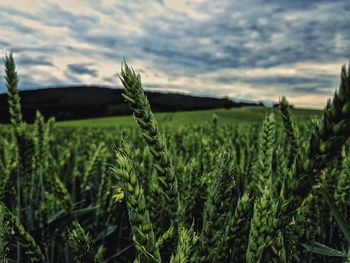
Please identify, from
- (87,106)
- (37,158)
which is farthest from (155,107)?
(37,158)

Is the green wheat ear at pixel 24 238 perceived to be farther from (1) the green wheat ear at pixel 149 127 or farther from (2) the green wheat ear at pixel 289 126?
(2) the green wheat ear at pixel 289 126

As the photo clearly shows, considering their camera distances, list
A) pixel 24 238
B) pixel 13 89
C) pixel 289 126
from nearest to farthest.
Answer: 1. pixel 24 238
2. pixel 289 126
3. pixel 13 89

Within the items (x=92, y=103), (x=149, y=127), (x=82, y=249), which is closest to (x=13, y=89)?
(x=82, y=249)

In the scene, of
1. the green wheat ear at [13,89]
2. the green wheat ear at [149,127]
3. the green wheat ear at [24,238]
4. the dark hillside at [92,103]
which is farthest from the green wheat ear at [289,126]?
the dark hillside at [92,103]

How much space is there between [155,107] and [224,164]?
47281mm

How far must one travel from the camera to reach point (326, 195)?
649 mm

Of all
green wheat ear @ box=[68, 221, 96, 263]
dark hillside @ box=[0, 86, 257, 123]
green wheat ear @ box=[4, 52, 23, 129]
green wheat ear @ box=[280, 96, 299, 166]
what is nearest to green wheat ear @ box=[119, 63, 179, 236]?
green wheat ear @ box=[68, 221, 96, 263]

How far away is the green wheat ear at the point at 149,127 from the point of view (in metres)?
0.78

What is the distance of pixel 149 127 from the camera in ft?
2.58

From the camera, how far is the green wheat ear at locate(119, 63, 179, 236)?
782 millimetres

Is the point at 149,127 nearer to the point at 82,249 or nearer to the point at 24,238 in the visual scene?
the point at 82,249

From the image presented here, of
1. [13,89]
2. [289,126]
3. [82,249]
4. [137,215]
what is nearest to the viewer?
[137,215]

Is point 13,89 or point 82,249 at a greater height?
point 13,89

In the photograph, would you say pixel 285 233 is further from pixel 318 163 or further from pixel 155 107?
pixel 155 107
